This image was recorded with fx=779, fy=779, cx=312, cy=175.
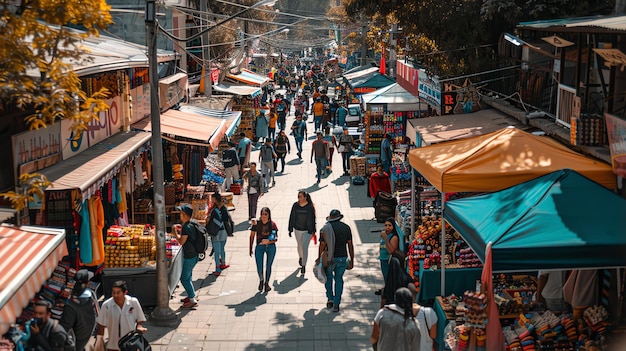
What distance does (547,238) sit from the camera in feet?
27.6

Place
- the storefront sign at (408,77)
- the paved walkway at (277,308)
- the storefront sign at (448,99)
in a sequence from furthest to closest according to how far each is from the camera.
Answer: the storefront sign at (408,77)
the storefront sign at (448,99)
the paved walkway at (277,308)

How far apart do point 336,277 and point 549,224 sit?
4.38 m

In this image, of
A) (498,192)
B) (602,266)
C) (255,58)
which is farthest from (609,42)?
(255,58)

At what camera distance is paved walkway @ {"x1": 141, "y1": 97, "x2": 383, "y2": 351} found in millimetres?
11172

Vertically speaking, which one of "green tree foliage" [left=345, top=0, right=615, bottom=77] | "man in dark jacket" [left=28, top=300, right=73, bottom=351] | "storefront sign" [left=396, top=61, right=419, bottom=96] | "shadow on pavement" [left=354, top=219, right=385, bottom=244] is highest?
"green tree foliage" [left=345, top=0, right=615, bottom=77]

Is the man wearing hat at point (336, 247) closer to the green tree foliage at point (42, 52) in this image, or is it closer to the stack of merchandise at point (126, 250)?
the stack of merchandise at point (126, 250)

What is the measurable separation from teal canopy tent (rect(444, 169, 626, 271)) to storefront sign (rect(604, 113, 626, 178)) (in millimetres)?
342

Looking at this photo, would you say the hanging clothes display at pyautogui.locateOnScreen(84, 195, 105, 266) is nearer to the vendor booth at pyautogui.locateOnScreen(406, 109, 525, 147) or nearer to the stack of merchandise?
the stack of merchandise

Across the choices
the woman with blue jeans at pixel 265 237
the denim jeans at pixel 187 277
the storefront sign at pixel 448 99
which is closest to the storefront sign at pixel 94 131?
the denim jeans at pixel 187 277

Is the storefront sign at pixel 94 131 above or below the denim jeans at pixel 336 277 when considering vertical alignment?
above

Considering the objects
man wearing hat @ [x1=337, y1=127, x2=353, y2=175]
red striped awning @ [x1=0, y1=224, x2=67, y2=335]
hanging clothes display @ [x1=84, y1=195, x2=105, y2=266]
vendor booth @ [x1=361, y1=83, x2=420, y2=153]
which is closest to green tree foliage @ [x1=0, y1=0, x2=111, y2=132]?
red striped awning @ [x1=0, y1=224, x2=67, y2=335]

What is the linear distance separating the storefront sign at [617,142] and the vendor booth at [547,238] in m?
0.36

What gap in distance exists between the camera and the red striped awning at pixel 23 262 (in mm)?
7309

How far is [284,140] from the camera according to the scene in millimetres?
25016
